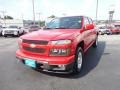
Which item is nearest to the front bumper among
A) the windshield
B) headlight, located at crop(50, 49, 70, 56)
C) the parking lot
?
headlight, located at crop(50, 49, 70, 56)

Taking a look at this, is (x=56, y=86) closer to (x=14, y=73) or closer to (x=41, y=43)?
(x=41, y=43)

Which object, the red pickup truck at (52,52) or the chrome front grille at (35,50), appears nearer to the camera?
the red pickup truck at (52,52)

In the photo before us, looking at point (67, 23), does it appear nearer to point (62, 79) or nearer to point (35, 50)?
point (35, 50)

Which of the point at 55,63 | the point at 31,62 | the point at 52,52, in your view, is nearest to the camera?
the point at 55,63

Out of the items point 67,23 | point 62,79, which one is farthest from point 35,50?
point 67,23

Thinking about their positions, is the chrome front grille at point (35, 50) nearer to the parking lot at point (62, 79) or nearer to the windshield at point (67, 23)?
the parking lot at point (62, 79)

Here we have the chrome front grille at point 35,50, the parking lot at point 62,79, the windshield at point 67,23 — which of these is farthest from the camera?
the windshield at point 67,23

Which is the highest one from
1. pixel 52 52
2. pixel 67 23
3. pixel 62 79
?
pixel 67 23

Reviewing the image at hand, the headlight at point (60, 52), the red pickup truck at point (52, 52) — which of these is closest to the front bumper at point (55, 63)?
the red pickup truck at point (52, 52)

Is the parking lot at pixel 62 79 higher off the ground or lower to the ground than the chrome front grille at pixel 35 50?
lower

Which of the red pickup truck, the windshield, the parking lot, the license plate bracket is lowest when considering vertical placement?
the parking lot

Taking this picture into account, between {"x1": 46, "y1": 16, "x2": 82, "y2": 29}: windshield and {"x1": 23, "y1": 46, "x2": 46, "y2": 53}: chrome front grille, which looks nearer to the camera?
{"x1": 23, "y1": 46, "x2": 46, "y2": 53}: chrome front grille

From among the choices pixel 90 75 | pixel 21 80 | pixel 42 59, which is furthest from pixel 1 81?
pixel 90 75

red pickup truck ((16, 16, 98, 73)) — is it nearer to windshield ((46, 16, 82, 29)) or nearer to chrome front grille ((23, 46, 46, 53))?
chrome front grille ((23, 46, 46, 53))
